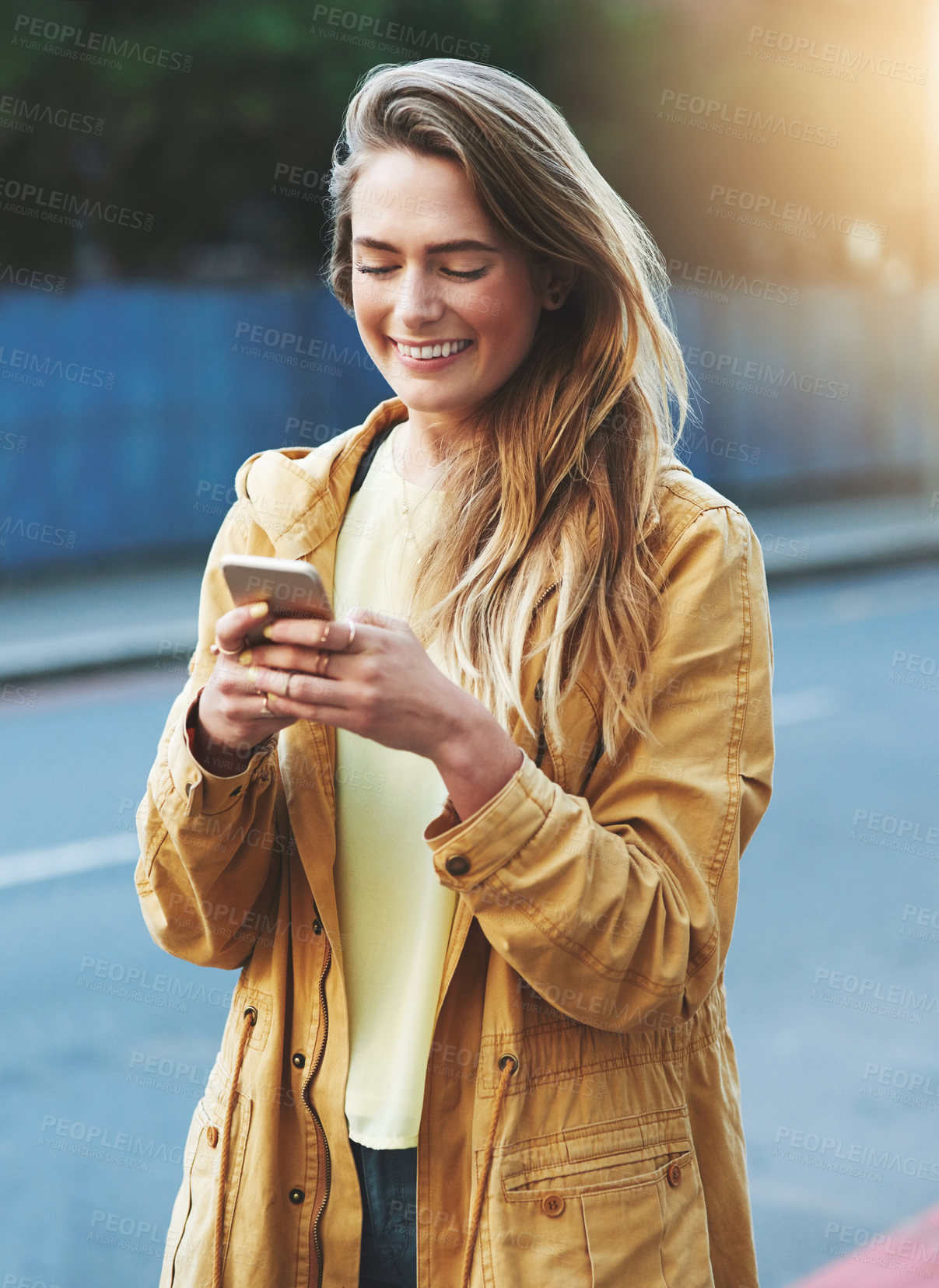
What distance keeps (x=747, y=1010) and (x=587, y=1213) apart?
388cm

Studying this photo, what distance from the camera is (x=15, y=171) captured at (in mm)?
14164

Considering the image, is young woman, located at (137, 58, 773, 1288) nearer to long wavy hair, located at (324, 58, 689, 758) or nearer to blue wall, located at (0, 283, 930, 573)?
long wavy hair, located at (324, 58, 689, 758)

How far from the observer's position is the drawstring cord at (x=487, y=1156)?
→ 5.79 ft

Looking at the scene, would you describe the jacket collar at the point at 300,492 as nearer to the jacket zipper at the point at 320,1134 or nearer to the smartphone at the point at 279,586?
the smartphone at the point at 279,586

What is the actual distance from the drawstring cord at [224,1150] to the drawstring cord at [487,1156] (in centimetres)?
34

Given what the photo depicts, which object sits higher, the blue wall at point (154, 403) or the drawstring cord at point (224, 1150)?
the blue wall at point (154, 403)

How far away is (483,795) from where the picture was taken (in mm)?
1673

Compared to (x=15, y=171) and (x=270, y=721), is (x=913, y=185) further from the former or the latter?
(x=270, y=721)
